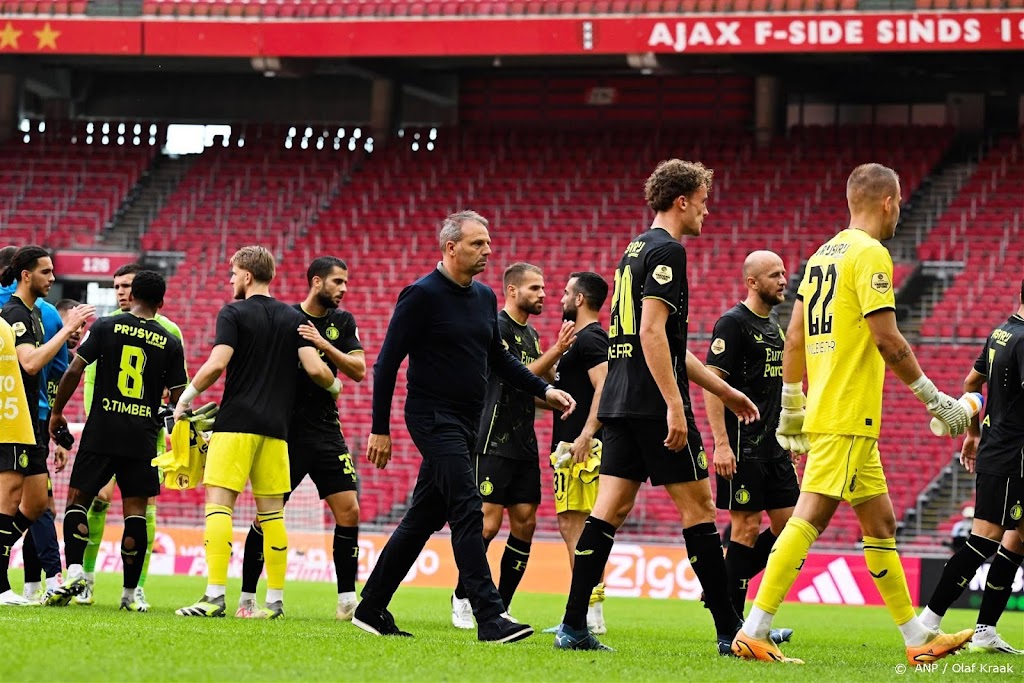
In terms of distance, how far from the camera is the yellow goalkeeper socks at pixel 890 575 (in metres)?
7.30

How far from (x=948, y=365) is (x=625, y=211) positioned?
663 centimetres

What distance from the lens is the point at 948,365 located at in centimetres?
2198

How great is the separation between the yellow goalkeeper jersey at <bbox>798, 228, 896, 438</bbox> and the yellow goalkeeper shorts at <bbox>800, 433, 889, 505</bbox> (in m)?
0.05

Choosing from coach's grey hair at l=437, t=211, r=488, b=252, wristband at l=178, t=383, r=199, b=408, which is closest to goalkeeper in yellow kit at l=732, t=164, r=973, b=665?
coach's grey hair at l=437, t=211, r=488, b=252

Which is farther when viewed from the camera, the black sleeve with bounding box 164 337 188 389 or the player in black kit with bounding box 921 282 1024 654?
the black sleeve with bounding box 164 337 188 389

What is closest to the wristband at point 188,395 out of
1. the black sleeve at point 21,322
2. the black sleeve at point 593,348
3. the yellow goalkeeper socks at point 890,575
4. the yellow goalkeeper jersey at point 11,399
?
the yellow goalkeeper jersey at point 11,399

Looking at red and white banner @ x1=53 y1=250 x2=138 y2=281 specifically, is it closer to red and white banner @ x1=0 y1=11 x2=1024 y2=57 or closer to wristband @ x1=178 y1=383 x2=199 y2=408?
red and white banner @ x1=0 y1=11 x2=1024 y2=57

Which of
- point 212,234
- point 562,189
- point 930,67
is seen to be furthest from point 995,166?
point 212,234

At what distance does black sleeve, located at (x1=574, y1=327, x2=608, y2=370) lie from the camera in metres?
9.66

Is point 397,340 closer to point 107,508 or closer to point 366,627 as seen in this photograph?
point 366,627

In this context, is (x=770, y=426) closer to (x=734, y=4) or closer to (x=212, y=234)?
(x=734, y=4)

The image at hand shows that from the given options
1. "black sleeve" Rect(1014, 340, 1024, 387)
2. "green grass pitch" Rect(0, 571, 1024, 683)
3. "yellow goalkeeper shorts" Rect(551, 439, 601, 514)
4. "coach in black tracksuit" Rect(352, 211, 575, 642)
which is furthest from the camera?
"yellow goalkeeper shorts" Rect(551, 439, 601, 514)

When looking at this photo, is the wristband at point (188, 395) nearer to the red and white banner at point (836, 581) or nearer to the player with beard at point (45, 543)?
the player with beard at point (45, 543)

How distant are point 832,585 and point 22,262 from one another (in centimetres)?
1062
